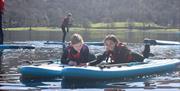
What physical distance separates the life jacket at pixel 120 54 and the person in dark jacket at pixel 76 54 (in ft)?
2.69

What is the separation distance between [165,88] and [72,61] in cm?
384

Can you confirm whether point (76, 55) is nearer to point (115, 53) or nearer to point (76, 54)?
point (76, 54)

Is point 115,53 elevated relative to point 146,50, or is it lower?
elevated

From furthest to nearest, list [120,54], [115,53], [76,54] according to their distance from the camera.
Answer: [120,54] → [115,53] → [76,54]

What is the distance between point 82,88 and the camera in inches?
567

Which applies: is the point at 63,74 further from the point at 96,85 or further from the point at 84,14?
the point at 84,14

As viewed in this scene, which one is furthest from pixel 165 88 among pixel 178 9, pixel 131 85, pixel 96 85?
pixel 178 9

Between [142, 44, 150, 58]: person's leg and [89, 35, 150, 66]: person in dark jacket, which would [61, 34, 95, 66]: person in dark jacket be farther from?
[142, 44, 150, 58]: person's leg

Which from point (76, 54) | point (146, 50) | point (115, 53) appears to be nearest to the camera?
point (76, 54)

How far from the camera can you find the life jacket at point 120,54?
1702cm

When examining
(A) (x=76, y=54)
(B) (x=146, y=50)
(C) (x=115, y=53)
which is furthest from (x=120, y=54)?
(B) (x=146, y=50)

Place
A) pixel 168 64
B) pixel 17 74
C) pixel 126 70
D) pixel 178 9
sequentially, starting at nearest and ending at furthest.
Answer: pixel 126 70, pixel 17 74, pixel 168 64, pixel 178 9

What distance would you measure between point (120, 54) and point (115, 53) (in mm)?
220

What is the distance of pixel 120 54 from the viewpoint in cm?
1730
